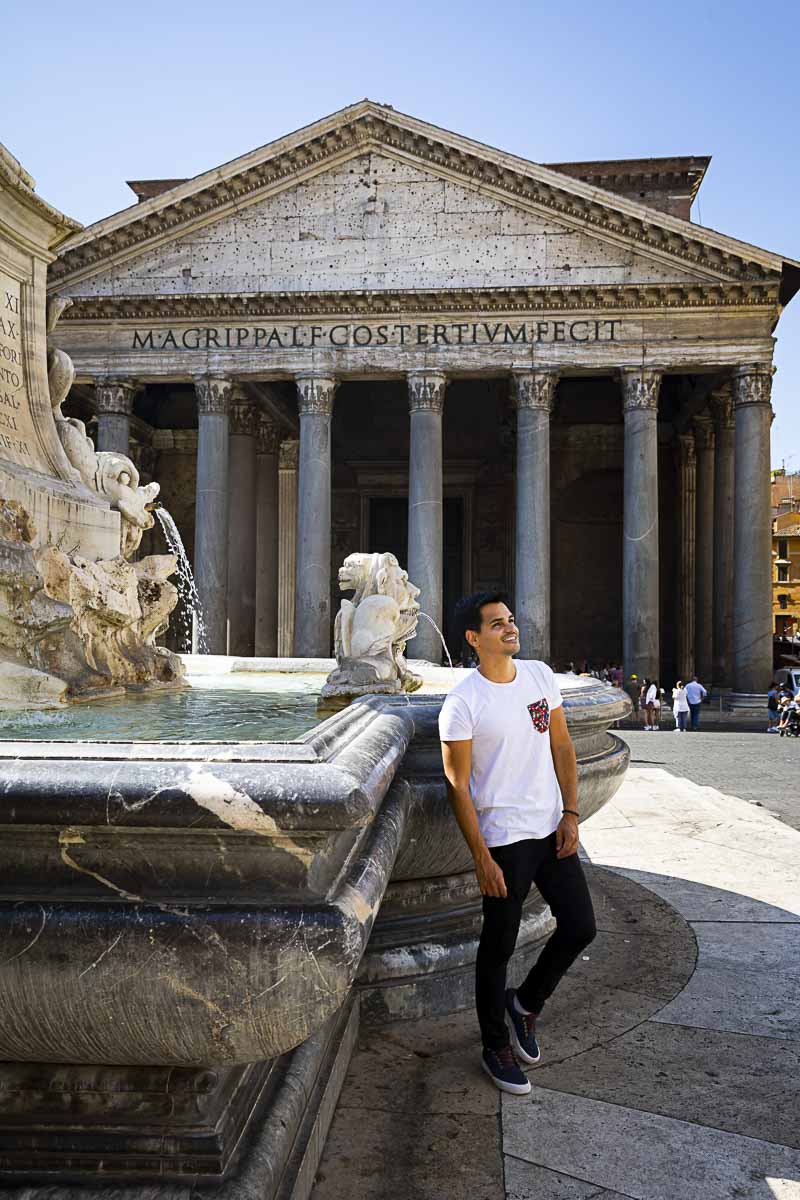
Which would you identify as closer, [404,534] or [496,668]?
[496,668]

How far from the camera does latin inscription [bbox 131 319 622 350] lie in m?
21.8

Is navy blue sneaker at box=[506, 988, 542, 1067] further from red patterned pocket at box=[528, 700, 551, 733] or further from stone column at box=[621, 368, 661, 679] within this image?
stone column at box=[621, 368, 661, 679]

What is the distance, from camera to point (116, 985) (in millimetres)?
1565

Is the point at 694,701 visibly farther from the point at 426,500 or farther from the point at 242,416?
the point at 242,416

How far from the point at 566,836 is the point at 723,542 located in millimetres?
22339

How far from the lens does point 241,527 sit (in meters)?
24.6

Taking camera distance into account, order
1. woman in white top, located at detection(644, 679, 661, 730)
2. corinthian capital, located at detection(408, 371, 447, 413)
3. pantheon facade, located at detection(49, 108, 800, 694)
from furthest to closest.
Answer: corinthian capital, located at detection(408, 371, 447, 413), pantheon facade, located at detection(49, 108, 800, 694), woman in white top, located at detection(644, 679, 661, 730)

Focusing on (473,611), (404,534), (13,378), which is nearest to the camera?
(473,611)

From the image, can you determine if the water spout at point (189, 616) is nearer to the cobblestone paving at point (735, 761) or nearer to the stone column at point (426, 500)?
the stone column at point (426, 500)

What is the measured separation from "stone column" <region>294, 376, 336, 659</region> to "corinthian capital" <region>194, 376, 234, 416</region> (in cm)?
187

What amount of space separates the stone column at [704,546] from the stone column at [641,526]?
4855mm

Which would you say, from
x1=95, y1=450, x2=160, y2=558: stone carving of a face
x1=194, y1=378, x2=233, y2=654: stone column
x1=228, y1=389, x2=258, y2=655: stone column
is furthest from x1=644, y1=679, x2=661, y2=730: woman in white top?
x1=95, y1=450, x2=160, y2=558: stone carving of a face

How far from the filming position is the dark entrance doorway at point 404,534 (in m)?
30.7

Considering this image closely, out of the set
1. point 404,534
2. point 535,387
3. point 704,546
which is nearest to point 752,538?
point 704,546
